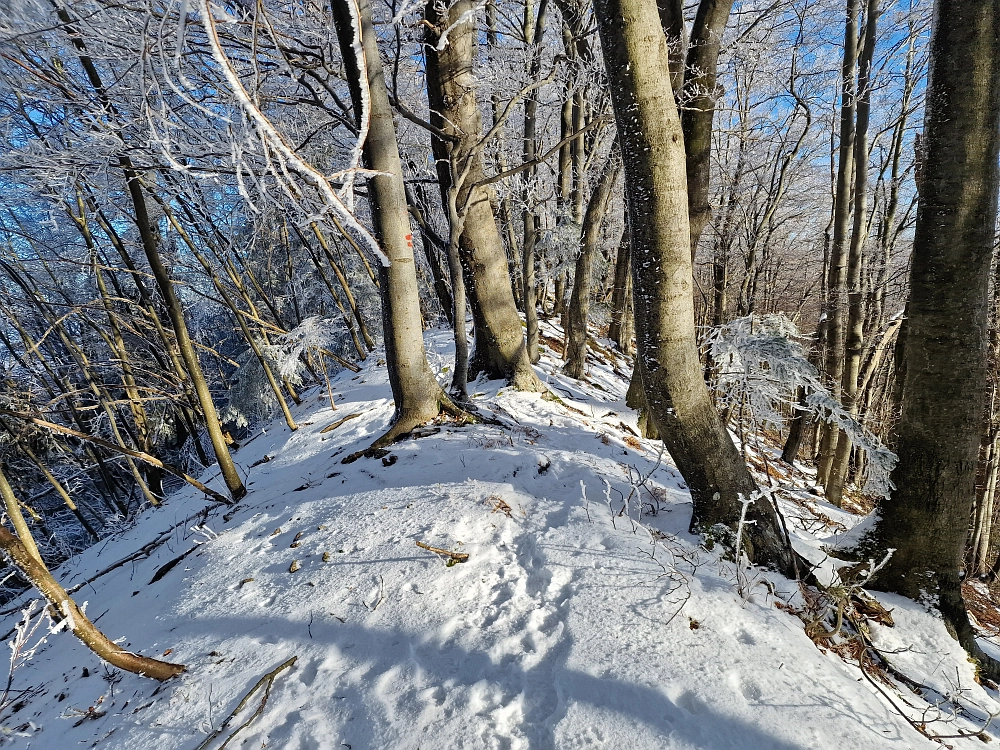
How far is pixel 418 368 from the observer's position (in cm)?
395

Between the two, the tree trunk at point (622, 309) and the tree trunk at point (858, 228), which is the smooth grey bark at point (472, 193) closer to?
the tree trunk at point (858, 228)

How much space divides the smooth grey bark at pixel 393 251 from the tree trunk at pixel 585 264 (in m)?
3.13

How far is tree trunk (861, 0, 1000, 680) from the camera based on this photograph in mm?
2432

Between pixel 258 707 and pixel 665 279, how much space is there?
9.31ft

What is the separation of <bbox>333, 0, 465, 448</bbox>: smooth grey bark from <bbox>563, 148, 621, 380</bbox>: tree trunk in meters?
3.13

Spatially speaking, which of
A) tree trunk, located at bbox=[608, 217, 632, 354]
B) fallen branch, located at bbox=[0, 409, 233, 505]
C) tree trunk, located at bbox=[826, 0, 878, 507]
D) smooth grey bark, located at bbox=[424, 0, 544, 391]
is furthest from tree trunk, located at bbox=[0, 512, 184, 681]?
tree trunk, located at bbox=[608, 217, 632, 354]

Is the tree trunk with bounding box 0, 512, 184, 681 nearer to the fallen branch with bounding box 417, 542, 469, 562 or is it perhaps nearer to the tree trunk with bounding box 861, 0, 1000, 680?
the fallen branch with bounding box 417, 542, 469, 562

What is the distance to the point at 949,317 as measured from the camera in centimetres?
255

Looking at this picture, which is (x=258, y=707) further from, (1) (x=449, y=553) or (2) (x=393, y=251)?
(2) (x=393, y=251)

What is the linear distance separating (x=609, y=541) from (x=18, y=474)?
17772 mm

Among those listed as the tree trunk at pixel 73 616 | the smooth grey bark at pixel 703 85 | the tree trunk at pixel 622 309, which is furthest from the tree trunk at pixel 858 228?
the tree trunk at pixel 73 616

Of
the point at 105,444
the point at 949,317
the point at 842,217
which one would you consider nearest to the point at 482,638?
the point at 105,444

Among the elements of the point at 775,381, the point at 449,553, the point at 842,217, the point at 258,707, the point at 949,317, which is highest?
the point at 842,217

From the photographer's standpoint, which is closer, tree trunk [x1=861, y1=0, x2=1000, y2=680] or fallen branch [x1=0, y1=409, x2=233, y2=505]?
tree trunk [x1=861, y1=0, x2=1000, y2=680]
